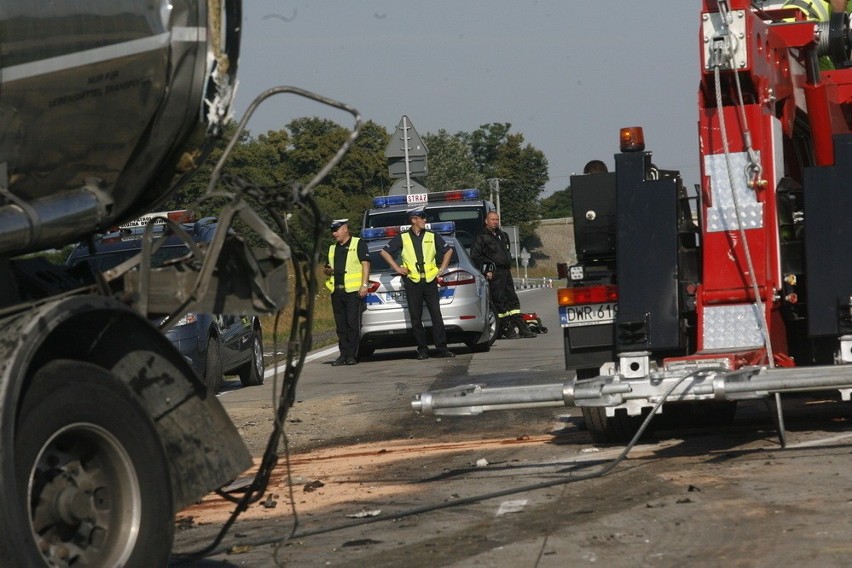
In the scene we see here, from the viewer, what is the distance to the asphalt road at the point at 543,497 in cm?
617

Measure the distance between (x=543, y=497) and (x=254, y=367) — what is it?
982 centimetres

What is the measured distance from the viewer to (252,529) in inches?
281

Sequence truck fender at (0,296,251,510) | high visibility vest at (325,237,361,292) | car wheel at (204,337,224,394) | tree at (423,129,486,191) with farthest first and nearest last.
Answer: tree at (423,129,486,191)
high visibility vest at (325,237,361,292)
car wheel at (204,337,224,394)
truck fender at (0,296,251,510)

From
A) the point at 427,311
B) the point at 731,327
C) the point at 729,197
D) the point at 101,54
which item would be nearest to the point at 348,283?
the point at 427,311

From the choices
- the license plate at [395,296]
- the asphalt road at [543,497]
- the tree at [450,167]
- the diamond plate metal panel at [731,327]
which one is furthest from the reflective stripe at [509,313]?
the tree at [450,167]

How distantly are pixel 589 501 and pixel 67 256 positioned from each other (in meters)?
3.05

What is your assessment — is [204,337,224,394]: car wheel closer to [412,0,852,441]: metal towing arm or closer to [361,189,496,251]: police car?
[412,0,852,441]: metal towing arm

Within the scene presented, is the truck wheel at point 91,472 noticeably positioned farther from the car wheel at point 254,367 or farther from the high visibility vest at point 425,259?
the high visibility vest at point 425,259

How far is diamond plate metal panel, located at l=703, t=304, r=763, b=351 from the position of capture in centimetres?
866

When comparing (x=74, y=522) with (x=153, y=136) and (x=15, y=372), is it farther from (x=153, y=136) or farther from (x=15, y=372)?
(x=153, y=136)

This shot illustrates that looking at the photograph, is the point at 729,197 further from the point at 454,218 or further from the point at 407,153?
the point at 407,153

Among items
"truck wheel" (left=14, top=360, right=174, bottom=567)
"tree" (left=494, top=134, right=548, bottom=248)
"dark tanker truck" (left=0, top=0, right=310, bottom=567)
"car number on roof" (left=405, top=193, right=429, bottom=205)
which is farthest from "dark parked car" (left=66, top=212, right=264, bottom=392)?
"tree" (left=494, top=134, right=548, bottom=248)

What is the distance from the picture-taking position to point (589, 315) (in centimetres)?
920

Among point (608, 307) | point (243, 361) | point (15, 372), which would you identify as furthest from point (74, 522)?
point (243, 361)
